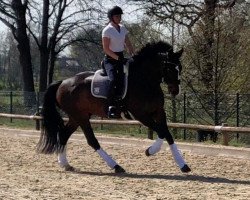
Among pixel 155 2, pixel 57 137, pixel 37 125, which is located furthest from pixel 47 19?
pixel 57 137

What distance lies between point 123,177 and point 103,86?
1621 mm

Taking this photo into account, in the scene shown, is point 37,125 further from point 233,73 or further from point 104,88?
point 104,88

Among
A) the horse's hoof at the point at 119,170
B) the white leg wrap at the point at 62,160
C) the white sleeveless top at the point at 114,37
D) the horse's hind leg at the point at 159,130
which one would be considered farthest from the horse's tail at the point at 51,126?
the horse's hind leg at the point at 159,130

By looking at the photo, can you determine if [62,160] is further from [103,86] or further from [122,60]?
[122,60]

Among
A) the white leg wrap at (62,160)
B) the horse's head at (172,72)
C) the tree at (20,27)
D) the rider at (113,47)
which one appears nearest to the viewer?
the horse's head at (172,72)

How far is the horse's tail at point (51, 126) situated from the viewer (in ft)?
32.9

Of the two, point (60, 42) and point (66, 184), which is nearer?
point (66, 184)

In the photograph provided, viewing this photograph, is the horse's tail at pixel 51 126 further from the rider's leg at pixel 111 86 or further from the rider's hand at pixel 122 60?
the rider's hand at pixel 122 60

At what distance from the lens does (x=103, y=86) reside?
933 cm

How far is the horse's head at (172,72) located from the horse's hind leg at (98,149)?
5.02ft

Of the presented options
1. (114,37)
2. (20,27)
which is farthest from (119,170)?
(20,27)

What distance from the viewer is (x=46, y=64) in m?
34.5

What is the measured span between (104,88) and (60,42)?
26.8 meters

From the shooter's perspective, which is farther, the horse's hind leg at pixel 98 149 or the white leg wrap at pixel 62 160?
the white leg wrap at pixel 62 160
